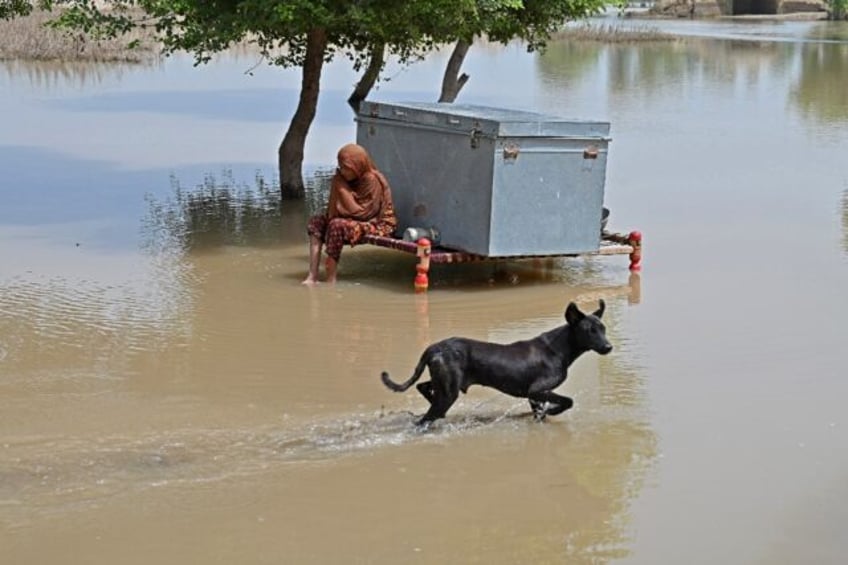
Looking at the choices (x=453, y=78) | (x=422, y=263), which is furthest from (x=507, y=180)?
(x=453, y=78)

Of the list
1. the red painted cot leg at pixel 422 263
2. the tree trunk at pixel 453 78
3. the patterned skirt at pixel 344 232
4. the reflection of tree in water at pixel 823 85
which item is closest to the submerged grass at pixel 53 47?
the reflection of tree in water at pixel 823 85

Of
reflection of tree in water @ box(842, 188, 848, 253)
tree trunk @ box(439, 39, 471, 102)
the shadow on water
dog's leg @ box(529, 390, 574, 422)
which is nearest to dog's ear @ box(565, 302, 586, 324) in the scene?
dog's leg @ box(529, 390, 574, 422)

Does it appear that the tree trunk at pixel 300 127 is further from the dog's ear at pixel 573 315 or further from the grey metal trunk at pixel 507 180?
the dog's ear at pixel 573 315

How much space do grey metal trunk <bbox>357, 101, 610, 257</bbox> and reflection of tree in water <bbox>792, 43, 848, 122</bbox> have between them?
17003 millimetres

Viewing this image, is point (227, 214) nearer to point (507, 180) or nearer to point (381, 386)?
point (507, 180)

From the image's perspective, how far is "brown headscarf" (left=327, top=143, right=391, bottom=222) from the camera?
1266 centimetres

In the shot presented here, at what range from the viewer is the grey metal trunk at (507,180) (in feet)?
40.1

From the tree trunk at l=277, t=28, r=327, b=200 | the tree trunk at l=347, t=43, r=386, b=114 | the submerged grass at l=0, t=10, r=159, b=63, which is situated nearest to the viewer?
the tree trunk at l=277, t=28, r=327, b=200

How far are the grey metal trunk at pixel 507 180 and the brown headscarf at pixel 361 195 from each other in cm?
44

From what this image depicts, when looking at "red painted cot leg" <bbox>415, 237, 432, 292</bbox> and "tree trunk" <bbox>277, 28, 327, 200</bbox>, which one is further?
"tree trunk" <bbox>277, 28, 327, 200</bbox>

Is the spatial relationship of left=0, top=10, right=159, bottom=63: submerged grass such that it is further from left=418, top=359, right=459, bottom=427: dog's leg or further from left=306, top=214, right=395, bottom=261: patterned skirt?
left=418, top=359, right=459, bottom=427: dog's leg

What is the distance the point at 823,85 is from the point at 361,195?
87.4 ft

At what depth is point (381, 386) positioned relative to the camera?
9.51m

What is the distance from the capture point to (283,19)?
1435 centimetres
